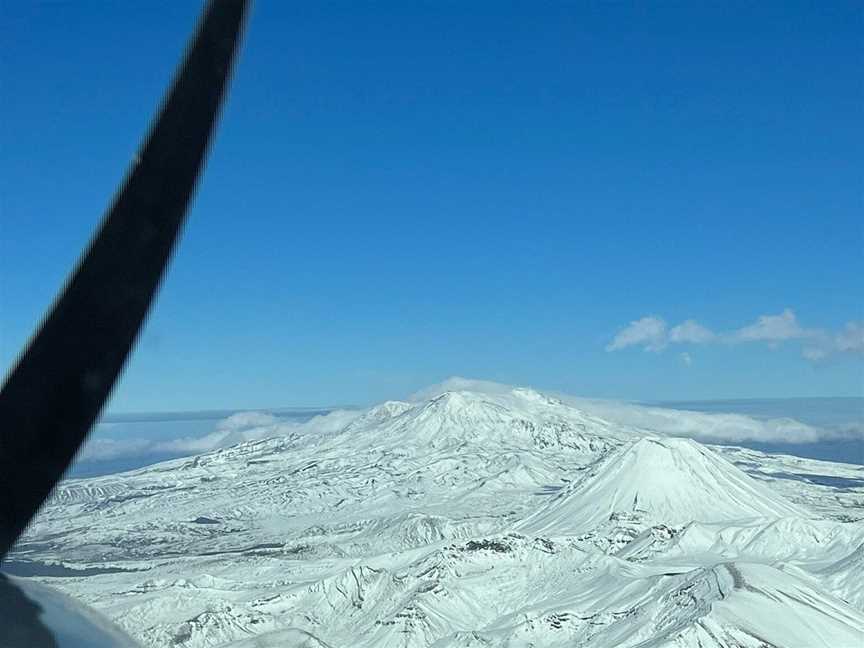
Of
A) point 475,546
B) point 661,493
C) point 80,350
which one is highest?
point 80,350

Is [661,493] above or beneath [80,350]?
beneath

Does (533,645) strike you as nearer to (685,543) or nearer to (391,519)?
(685,543)

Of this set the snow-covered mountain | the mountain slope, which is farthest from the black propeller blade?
the mountain slope

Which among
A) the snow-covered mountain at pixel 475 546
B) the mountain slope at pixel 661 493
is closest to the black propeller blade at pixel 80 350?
the snow-covered mountain at pixel 475 546

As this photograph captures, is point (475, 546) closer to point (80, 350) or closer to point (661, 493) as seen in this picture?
point (661, 493)

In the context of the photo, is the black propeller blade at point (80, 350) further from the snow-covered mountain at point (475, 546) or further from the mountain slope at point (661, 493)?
the mountain slope at point (661, 493)

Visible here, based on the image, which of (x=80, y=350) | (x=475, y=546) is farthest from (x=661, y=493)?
(x=80, y=350)

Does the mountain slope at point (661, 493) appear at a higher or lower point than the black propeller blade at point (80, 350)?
lower
